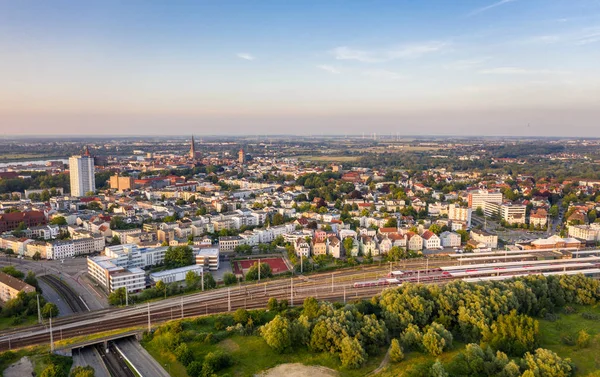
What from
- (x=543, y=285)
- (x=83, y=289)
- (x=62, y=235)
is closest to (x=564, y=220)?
(x=543, y=285)

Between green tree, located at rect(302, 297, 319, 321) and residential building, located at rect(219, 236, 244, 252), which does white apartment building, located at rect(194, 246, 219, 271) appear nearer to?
residential building, located at rect(219, 236, 244, 252)

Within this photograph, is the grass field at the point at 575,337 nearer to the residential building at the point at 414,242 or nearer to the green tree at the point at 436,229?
the residential building at the point at 414,242

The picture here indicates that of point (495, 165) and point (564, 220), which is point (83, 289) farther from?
point (495, 165)

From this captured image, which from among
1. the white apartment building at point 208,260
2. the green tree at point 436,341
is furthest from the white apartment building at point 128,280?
the green tree at point 436,341

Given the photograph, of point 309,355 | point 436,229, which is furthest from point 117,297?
point 436,229

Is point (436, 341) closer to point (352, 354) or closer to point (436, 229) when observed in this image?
point (352, 354)
